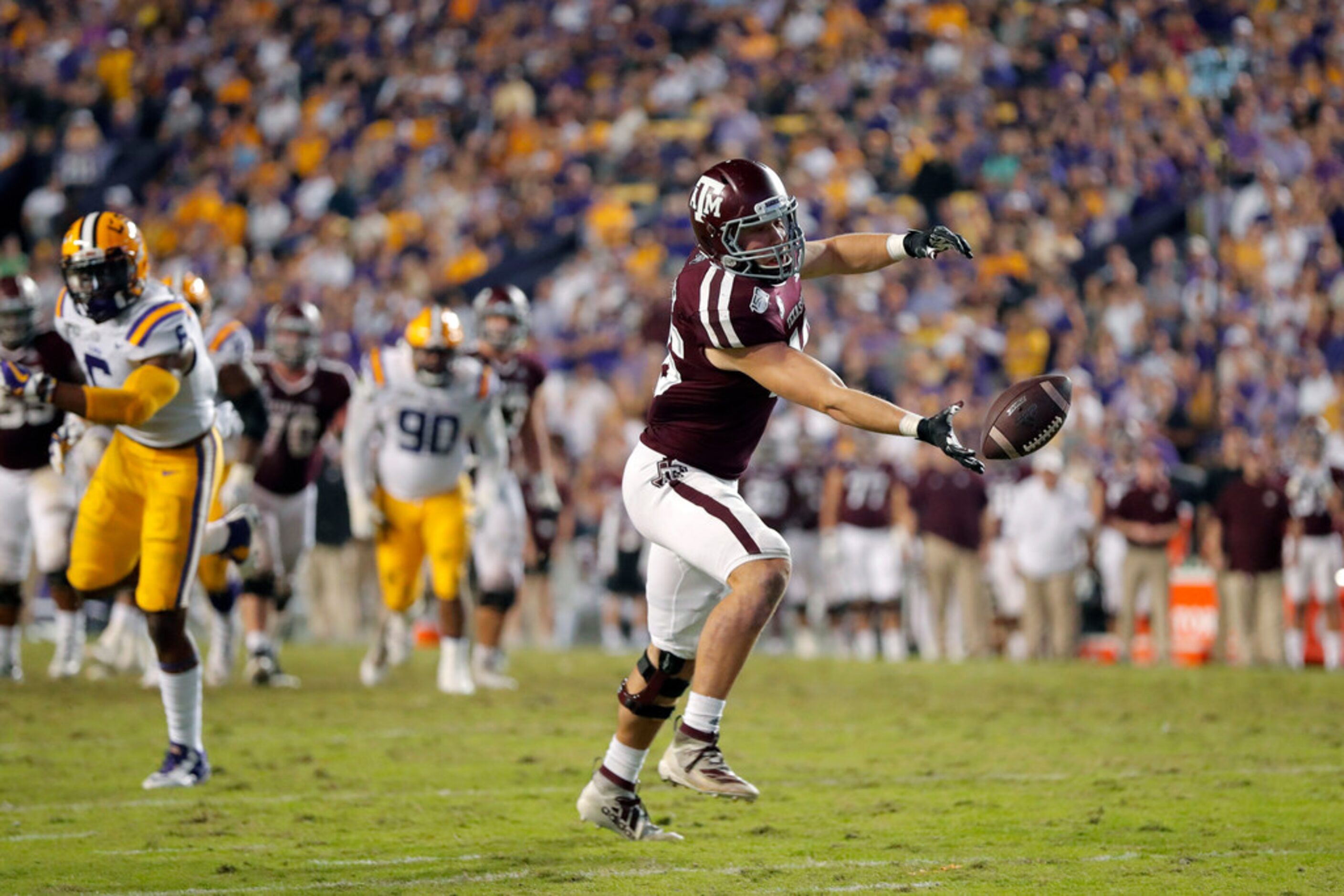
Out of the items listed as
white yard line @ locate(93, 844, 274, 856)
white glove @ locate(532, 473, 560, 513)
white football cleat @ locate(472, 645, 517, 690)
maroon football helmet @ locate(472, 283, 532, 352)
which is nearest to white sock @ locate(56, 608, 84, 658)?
white football cleat @ locate(472, 645, 517, 690)

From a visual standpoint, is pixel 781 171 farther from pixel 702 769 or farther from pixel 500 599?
pixel 702 769

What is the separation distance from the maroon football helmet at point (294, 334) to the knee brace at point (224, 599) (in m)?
1.34

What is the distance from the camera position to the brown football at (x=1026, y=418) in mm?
4656

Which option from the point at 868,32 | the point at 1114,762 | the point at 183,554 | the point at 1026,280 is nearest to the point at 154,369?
the point at 183,554

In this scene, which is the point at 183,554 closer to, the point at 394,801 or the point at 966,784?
the point at 394,801

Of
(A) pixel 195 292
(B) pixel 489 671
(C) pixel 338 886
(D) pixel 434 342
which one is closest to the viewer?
(C) pixel 338 886

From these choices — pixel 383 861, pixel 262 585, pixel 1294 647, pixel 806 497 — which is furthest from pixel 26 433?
pixel 1294 647

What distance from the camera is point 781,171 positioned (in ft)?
60.7

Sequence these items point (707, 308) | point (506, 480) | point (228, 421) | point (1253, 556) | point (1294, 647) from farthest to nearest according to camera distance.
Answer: point (1294, 647)
point (1253, 556)
point (506, 480)
point (228, 421)
point (707, 308)

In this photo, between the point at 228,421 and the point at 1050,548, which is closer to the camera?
the point at 228,421

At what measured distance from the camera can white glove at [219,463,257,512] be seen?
882 cm

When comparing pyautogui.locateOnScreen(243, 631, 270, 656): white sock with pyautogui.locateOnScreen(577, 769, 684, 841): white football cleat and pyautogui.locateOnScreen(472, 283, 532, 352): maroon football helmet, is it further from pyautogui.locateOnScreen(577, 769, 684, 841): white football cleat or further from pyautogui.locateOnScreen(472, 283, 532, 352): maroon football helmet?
pyautogui.locateOnScreen(577, 769, 684, 841): white football cleat

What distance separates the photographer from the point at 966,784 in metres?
6.54

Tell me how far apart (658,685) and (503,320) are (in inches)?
218
